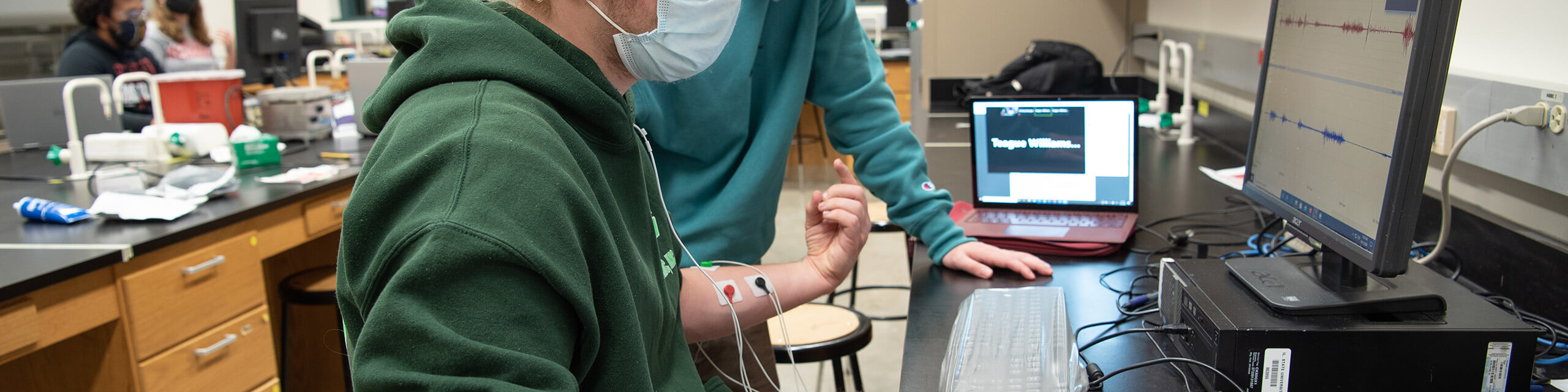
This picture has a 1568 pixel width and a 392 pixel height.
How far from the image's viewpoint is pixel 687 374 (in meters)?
0.89

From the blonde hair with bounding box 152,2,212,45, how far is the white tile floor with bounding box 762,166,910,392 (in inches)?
129

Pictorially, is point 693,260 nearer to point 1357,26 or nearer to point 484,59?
point 484,59

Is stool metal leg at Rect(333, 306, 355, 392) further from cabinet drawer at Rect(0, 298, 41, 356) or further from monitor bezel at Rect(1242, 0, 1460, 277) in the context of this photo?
monitor bezel at Rect(1242, 0, 1460, 277)

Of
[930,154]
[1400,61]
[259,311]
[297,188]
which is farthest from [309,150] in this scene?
[1400,61]

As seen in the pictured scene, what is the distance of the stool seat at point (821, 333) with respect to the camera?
164 cm

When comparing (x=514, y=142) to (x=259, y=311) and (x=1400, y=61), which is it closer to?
(x=1400, y=61)

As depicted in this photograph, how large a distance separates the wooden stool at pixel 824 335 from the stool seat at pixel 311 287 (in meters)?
1.13

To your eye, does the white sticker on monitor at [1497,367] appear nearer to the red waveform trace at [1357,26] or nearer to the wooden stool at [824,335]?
the red waveform trace at [1357,26]

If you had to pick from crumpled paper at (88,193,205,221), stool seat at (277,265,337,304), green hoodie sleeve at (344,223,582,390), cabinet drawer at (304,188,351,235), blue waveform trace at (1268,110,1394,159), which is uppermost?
blue waveform trace at (1268,110,1394,159)

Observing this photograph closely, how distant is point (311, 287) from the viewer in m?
2.29

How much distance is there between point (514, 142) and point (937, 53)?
3.45m

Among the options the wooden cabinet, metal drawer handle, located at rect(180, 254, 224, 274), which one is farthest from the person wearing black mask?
the wooden cabinet

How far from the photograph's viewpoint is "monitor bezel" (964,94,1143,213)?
5.16 feet

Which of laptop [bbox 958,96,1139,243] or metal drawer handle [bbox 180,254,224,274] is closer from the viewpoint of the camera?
laptop [bbox 958,96,1139,243]
